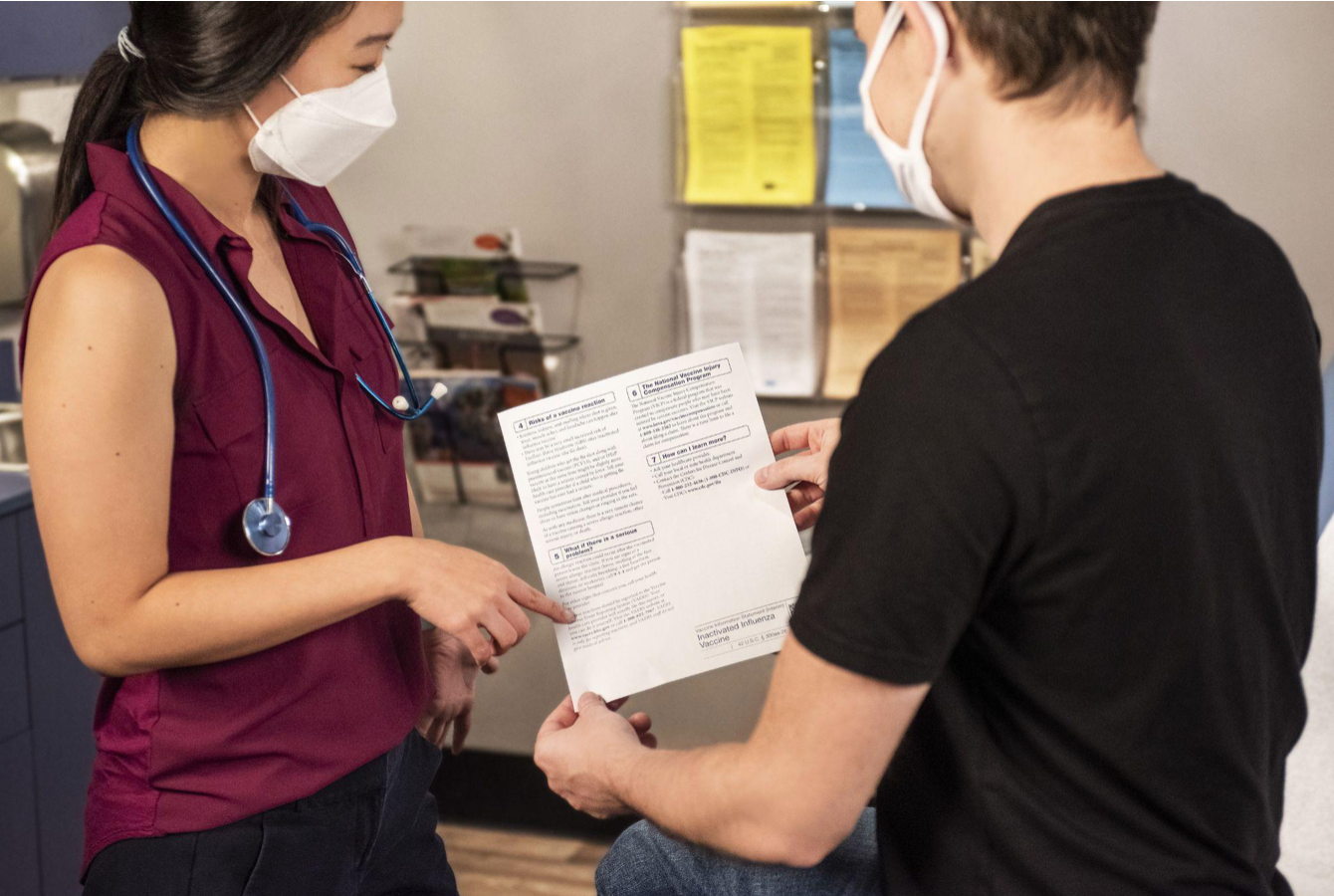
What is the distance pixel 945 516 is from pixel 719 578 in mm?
439

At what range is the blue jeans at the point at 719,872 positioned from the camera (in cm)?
110

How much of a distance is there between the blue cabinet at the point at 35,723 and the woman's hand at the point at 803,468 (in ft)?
4.54

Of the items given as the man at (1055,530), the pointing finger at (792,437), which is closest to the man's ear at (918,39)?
the man at (1055,530)

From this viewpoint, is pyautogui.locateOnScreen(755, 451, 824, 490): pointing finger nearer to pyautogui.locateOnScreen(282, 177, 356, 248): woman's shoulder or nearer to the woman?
the woman

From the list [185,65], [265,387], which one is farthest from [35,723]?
[185,65]

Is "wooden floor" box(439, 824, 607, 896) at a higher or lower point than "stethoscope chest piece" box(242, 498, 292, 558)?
lower

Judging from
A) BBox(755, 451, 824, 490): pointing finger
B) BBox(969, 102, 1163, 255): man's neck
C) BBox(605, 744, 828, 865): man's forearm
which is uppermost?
BBox(969, 102, 1163, 255): man's neck

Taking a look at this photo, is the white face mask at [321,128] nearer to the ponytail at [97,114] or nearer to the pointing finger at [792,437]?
the ponytail at [97,114]

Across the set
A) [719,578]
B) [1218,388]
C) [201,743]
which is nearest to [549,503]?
[719,578]

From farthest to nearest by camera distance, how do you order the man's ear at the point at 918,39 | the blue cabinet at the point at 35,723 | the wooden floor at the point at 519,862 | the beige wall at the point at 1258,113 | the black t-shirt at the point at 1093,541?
the wooden floor at the point at 519,862 → the beige wall at the point at 1258,113 → the blue cabinet at the point at 35,723 → the man's ear at the point at 918,39 → the black t-shirt at the point at 1093,541

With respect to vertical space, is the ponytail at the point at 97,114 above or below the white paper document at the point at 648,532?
above

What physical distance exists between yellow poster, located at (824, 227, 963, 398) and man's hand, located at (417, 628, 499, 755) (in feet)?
Answer: 4.04

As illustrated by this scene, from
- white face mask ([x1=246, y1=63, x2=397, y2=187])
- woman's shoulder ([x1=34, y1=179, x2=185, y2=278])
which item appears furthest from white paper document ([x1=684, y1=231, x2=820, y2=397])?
woman's shoulder ([x1=34, y1=179, x2=185, y2=278])

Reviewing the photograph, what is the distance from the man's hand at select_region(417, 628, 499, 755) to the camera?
54.4 inches
